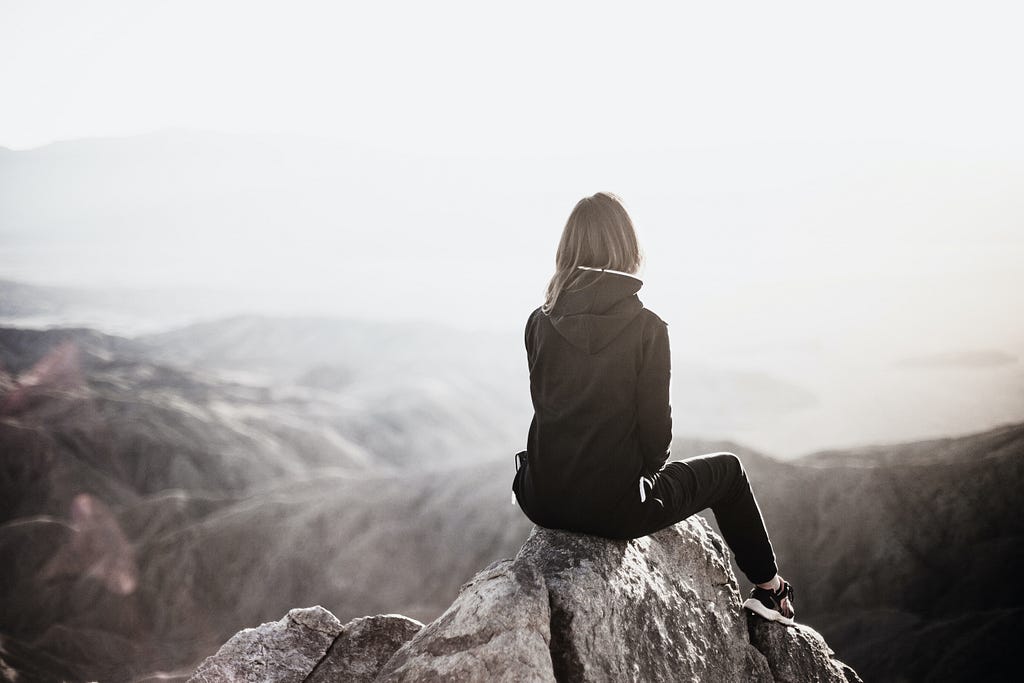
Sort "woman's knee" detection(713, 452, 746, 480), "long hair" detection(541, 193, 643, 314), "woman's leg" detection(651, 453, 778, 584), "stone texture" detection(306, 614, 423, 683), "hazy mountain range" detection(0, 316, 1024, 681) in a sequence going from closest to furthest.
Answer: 1. "long hair" detection(541, 193, 643, 314)
2. "woman's leg" detection(651, 453, 778, 584)
3. "woman's knee" detection(713, 452, 746, 480)
4. "stone texture" detection(306, 614, 423, 683)
5. "hazy mountain range" detection(0, 316, 1024, 681)

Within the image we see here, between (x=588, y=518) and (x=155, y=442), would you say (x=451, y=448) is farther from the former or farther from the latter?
(x=588, y=518)

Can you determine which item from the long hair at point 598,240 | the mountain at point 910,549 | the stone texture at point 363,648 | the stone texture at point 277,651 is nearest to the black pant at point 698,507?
the long hair at point 598,240

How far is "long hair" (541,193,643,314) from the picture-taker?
355 centimetres

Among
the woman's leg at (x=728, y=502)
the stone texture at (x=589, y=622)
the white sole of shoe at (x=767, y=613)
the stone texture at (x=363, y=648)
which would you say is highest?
the woman's leg at (x=728, y=502)

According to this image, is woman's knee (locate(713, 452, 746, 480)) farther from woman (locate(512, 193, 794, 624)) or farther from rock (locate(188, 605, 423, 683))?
rock (locate(188, 605, 423, 683))

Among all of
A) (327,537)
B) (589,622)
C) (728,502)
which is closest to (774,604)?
(728,502)

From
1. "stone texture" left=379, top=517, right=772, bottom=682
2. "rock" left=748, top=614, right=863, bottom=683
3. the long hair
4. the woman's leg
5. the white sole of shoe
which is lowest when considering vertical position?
"rock" left=748, top=614, right=863, bottom=683

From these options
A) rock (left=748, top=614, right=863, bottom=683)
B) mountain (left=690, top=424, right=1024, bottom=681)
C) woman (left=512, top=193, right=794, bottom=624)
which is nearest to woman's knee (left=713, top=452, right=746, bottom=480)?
woman (left=512, top=193, right=794, bottom=624)

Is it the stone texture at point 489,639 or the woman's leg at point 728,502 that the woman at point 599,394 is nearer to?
the woman's leg at point 728,502

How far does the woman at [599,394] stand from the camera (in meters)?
3.42

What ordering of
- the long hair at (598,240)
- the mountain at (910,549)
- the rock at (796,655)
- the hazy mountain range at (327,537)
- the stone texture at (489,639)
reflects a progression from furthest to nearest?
the hazy mountain range at (327,537), the mountain at (910,549), the rock at (796,655), the long hair at (598,240), the stone texture at (489,639)

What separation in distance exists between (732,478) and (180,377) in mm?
60453

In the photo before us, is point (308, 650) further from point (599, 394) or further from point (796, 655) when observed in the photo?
point (796, 655)

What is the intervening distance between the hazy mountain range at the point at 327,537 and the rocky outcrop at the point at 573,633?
1241 centimetres
